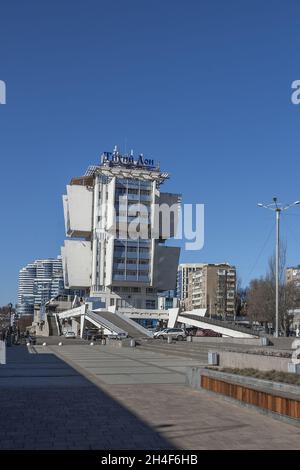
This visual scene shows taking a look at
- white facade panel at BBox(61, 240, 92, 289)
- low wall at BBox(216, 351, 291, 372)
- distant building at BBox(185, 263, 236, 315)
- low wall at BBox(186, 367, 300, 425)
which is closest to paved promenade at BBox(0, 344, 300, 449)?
low wall at BBox(186, 367, 300, 425)

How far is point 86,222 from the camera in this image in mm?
110688

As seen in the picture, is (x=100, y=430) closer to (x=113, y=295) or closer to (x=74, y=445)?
(x=74, y=445)

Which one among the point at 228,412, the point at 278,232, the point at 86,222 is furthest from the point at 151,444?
the point at 86,222

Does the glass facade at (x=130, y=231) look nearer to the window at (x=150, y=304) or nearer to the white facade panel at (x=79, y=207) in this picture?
the window at (x=150, y=304)

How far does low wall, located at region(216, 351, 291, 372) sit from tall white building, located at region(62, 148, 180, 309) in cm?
8660

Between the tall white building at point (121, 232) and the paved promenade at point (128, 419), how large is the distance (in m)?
88.0

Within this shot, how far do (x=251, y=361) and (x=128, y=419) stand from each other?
5.27 m

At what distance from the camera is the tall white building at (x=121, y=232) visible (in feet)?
339

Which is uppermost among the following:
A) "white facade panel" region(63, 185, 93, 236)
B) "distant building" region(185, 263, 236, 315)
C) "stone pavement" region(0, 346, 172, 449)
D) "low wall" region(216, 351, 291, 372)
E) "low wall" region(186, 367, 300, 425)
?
"white facade panel" region(63, 185, 93, 236)

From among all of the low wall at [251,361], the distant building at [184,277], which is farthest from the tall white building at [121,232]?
the low wall at [251,361]

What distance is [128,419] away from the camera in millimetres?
9484

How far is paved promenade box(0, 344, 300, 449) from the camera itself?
757 centimetres

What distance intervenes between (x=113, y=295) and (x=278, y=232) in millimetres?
67846

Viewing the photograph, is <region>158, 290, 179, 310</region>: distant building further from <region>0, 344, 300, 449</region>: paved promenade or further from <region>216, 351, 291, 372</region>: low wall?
<region>0, 344, 300, 449</region>: paved promenade
